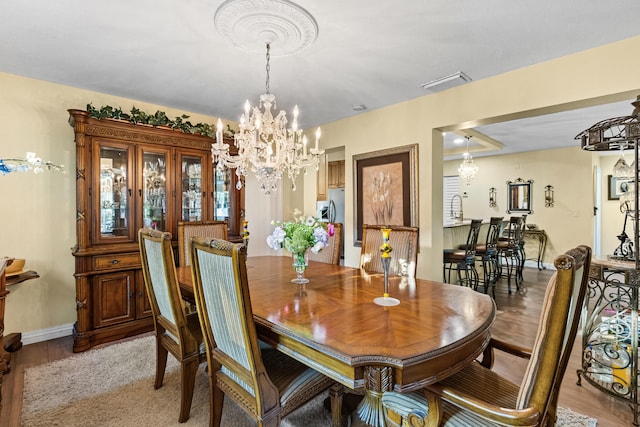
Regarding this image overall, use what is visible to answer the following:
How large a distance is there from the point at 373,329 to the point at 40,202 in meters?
3.43

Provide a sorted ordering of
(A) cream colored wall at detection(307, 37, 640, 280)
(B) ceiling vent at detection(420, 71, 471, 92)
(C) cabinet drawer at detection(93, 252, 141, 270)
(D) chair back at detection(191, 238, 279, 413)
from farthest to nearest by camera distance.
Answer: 1. (C) cabinet drawer at detection(93, 252, 141, 270)
2. (B) ceiling vent at detection(420, 71, 471, 92)
3. (A) cream colored wall at detection(307, 37, 640, 280)
4. (D) chair back at detection(191, 238, 279, 413)

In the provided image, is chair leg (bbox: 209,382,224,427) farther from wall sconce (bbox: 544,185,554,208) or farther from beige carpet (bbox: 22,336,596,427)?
wall sconce (bbox: 544,185,554,208)

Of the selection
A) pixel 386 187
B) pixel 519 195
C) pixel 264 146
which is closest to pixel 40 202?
pixel 264 146

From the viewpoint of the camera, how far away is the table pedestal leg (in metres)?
1.04

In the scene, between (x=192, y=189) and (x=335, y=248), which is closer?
(x=335, y=248)

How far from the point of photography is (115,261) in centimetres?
300

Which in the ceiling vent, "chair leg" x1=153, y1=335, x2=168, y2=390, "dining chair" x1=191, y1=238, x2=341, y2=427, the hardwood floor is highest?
the ceiling vent

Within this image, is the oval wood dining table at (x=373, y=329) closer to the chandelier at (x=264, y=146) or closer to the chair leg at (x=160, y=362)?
the chair leg at (x=160, y=362)

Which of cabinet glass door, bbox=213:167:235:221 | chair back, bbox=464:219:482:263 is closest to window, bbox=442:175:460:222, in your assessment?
chair back, bbox=464:219:482:263

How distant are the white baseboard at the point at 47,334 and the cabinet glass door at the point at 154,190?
126 cm

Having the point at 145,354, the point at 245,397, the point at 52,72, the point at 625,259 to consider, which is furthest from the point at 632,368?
the point at 52,72

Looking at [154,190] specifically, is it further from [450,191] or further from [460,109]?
[450,191]

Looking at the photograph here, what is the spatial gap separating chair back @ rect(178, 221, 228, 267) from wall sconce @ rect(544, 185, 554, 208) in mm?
6421

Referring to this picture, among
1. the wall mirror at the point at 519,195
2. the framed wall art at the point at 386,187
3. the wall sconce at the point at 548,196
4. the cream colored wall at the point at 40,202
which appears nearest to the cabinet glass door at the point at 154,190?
the cream colored wall at the point at 40,202
